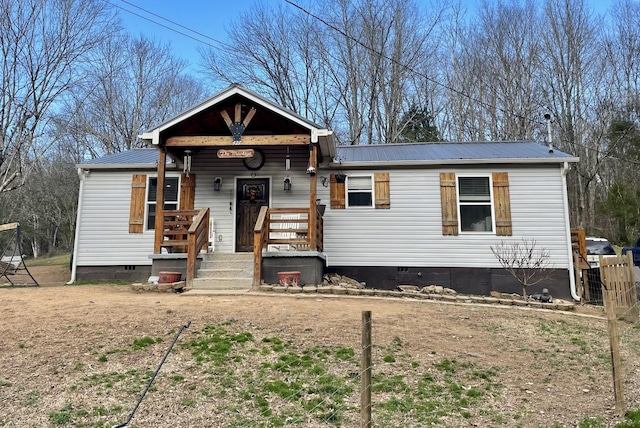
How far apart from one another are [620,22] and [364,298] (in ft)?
80.7

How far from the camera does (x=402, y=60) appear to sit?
867 inches

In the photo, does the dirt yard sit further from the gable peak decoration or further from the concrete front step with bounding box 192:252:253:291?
the gable peak decoration

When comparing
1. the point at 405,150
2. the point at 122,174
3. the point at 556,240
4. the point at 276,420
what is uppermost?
the point at 405,150

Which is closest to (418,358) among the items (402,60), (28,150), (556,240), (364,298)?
(364,298)

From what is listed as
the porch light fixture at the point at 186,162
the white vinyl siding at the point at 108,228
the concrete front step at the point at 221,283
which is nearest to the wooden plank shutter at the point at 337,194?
the concrete front step at the point at 221,283

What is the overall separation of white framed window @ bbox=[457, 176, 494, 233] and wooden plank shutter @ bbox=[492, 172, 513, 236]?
0.39ft

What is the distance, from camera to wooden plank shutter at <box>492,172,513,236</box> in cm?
1002

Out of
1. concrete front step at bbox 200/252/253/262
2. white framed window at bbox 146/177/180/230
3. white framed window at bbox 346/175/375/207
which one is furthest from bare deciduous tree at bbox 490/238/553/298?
white framed window at bbox 146/177/180/230

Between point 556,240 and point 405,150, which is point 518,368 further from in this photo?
point 405,150

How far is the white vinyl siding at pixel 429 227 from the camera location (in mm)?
9984

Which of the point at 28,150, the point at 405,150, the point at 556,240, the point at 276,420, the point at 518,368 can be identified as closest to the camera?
the point at 276,420

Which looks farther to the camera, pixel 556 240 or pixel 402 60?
pixel 402 60

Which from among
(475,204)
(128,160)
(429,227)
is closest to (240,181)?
(128,160)

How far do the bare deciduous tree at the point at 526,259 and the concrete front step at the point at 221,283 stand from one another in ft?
18.9
